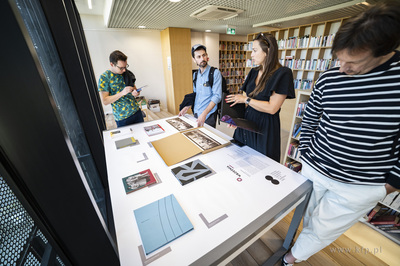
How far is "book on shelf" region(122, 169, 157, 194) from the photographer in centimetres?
93

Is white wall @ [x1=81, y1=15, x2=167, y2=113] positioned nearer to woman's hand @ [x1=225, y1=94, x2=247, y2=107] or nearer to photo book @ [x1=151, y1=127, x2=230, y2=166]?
photo book @ [x1=151, y1=127, x2=230, y2=166]

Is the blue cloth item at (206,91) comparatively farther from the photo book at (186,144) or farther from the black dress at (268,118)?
the photo book at (186,144)

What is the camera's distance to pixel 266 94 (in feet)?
4.16

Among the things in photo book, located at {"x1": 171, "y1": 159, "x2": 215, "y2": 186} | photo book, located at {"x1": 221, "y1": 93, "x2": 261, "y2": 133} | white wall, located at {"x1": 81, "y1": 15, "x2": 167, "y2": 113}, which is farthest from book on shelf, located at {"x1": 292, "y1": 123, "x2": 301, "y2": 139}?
white wall, located at {"x1": 81, "y1": 15, "x2": 167, "y2": 113}

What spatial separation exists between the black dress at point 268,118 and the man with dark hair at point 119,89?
1.36 m

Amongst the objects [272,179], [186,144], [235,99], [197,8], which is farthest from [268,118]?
[197,8]

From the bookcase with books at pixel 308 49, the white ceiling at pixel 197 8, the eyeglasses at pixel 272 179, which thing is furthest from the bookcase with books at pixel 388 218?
the bookcase with books at pixel 308 49

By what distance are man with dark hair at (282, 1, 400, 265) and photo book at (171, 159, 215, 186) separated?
67cm

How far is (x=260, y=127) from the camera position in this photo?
139 cm

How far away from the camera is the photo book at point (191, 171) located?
98cm

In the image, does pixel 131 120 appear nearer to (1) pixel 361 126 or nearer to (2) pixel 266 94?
(2) pixel 266 94

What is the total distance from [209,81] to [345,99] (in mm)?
1358

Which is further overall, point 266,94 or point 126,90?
point 126,90

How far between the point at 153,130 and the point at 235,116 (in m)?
0.86
